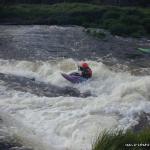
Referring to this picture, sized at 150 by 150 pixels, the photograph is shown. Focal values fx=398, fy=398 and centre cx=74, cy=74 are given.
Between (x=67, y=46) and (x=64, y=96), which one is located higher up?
(x=64, y=96)

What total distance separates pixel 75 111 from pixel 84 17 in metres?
28.5

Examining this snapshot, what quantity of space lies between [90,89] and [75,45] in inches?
414

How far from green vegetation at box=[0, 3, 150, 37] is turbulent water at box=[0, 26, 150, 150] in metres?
10.2

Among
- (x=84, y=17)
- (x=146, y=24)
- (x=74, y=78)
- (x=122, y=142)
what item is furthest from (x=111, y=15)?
(x=122, y=142)

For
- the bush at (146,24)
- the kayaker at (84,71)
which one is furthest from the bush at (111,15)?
the kayaker at (84,71)

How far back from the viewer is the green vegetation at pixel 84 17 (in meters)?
35.0

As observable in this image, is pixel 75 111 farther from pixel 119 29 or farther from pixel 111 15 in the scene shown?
pixel 111 15

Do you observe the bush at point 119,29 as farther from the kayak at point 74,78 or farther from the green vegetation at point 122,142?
the green vegetation at point 122,142

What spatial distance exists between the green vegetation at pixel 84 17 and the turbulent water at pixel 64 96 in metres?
10.2

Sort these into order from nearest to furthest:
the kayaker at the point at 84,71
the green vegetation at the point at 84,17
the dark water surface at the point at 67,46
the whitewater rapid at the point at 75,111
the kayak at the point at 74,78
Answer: the whitewater rapid at the point at 75,111
the kayak at the point at 74,78
the kayaker at the point at 84,71
the dark water surface at the point at 67,46
the green vegetation at the point at 84,17

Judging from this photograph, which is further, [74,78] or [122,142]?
[74,78]

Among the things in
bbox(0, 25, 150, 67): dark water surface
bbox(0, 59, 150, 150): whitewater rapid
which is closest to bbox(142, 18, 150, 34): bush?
bbox(0, 25, 150, 67): dark water surface

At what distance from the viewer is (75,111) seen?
11.8 metres

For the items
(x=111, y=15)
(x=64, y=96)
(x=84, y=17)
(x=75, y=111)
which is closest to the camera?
(x=75, y=111)
